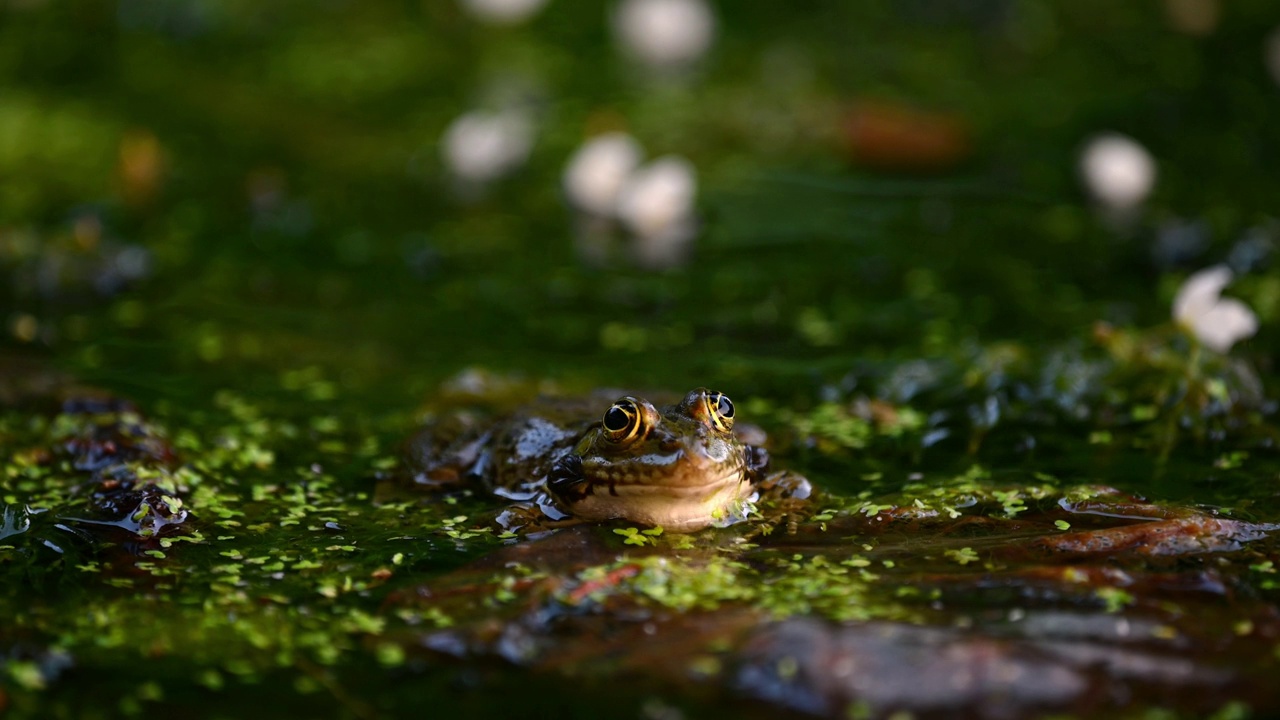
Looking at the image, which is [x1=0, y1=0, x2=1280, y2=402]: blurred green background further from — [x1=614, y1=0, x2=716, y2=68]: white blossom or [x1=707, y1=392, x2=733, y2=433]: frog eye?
[x1=707, y1=392, x2=733, y2=433]: frog eye

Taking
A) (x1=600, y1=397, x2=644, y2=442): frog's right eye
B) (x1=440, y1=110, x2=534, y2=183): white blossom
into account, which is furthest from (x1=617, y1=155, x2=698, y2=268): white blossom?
(x1=600, y1=397, x2=644, y2=442): frog's right eye

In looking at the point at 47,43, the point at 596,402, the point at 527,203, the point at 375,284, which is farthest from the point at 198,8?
the point at 596,402

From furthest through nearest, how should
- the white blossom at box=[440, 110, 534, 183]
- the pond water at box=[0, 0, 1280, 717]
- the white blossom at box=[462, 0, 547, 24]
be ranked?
the white blossom at box=[462, 0, 547, 24]
the white blossom at box=[440, 110, 534, 183]
the pond water at box=[0, 0, 1280, 717]

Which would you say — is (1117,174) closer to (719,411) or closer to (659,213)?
(659,213)

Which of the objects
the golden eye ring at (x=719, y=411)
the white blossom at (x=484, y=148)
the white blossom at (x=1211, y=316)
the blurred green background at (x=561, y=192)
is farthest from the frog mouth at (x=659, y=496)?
the white blossom at (x=484, y=148)

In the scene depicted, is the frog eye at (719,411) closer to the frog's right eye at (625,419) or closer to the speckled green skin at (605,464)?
the speckled green skin at (605,464)

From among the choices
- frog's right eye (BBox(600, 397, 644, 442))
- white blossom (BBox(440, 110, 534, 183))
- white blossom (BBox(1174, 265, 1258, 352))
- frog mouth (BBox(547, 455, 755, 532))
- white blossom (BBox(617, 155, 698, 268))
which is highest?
white blossom (BBox(440, 110, 534, 183))
